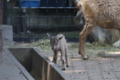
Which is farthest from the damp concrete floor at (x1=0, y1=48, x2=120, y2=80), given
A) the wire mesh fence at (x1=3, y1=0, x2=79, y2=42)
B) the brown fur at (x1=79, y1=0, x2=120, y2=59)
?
the wire mesh fence at (x1=3, y1=0, x2=79, y2=42)

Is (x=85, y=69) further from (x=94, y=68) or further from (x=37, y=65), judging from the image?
(x=37, y=65)

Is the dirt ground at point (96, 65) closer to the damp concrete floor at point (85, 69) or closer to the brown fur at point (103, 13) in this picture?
the damp concrete floor at point (85, 69)

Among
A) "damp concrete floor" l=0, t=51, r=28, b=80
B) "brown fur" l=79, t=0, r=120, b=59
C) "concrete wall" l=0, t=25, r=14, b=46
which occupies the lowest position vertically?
"concrete wall" l=0, t=25, r=14, b=46

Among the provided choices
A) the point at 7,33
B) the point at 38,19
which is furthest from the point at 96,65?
the point at 38,19

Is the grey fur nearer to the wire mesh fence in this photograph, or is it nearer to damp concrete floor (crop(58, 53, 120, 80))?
damp concrete floor (crop(58, 53, 120, 80))

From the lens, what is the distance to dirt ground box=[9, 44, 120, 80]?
641cm

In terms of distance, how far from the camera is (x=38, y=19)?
1175cm

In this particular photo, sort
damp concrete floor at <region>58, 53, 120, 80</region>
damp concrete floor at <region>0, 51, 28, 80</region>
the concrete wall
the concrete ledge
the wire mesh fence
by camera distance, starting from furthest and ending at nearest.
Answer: the wire mesh fence < the concrete wall < damp concrete floor at <region>58, 53, 120, 80</region> < the concrete ledge < damp concrete floor at <region>0, 51, 28, 80</region>

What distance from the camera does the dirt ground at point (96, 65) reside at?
21.0 feet

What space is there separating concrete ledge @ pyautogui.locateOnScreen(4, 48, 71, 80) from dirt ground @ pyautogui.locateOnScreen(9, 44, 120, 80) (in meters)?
0.42

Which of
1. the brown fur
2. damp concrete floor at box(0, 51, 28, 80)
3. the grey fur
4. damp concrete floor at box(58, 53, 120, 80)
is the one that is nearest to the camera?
damp concrete floor at box(0, 51, 28, 80)

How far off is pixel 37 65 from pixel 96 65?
116cm

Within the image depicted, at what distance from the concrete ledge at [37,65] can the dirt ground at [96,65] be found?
16.4 inches

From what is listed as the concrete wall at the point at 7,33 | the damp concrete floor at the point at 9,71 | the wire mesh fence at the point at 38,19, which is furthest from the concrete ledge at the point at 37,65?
the wire mesh fence at the point at 38,19
